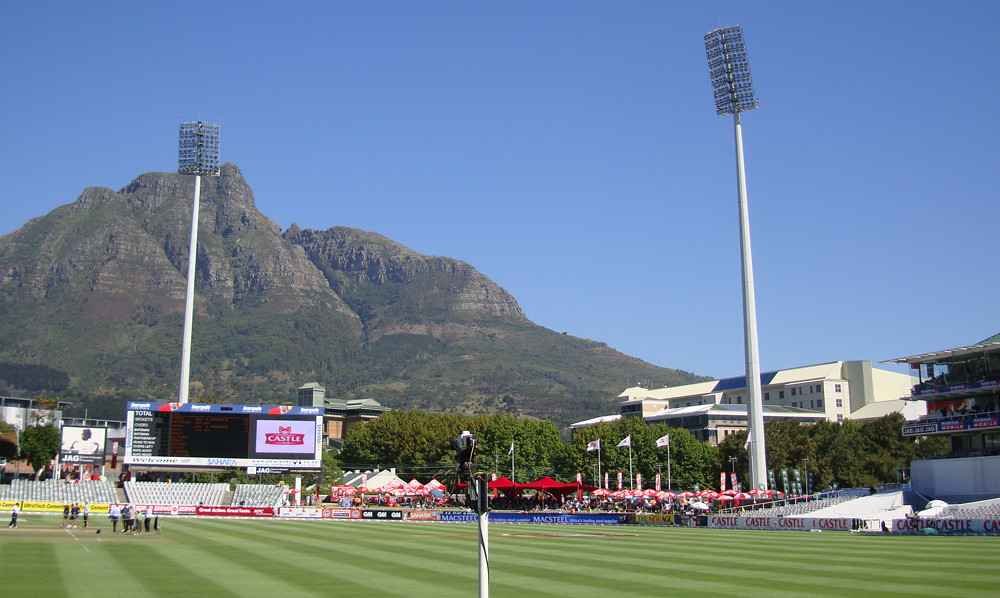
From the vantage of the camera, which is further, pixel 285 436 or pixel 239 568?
pixel 285 436

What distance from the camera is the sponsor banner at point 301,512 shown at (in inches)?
3452

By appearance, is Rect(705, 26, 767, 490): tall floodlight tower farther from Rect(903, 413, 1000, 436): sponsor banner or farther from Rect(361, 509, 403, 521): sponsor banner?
Rect(361, 509, 403, 521): sponsor banner

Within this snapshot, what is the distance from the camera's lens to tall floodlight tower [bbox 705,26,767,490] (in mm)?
95625

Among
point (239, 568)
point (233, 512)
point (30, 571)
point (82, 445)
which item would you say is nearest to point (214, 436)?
point (233, 512)

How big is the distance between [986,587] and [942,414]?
208ft

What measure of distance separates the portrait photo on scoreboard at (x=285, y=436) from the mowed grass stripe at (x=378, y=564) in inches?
1533

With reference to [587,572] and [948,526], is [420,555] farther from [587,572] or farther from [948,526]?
[948,526]

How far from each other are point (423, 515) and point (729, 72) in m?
52.6

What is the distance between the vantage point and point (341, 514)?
88.0 metres

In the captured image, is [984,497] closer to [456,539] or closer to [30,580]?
[456,539]

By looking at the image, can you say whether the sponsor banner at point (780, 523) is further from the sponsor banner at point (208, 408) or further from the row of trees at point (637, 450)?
the row of trees at point (637, 450)

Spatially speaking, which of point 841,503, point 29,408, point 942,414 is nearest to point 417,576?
point 841,503

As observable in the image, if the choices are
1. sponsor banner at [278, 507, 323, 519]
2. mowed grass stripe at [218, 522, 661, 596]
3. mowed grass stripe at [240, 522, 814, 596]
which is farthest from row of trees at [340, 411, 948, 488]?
mowed grass stripe at [240, 522, 814, 596]

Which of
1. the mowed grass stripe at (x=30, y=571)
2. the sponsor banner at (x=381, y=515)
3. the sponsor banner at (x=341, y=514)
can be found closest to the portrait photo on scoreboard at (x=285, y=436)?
the sponsor banner at (x=341, y=514)
